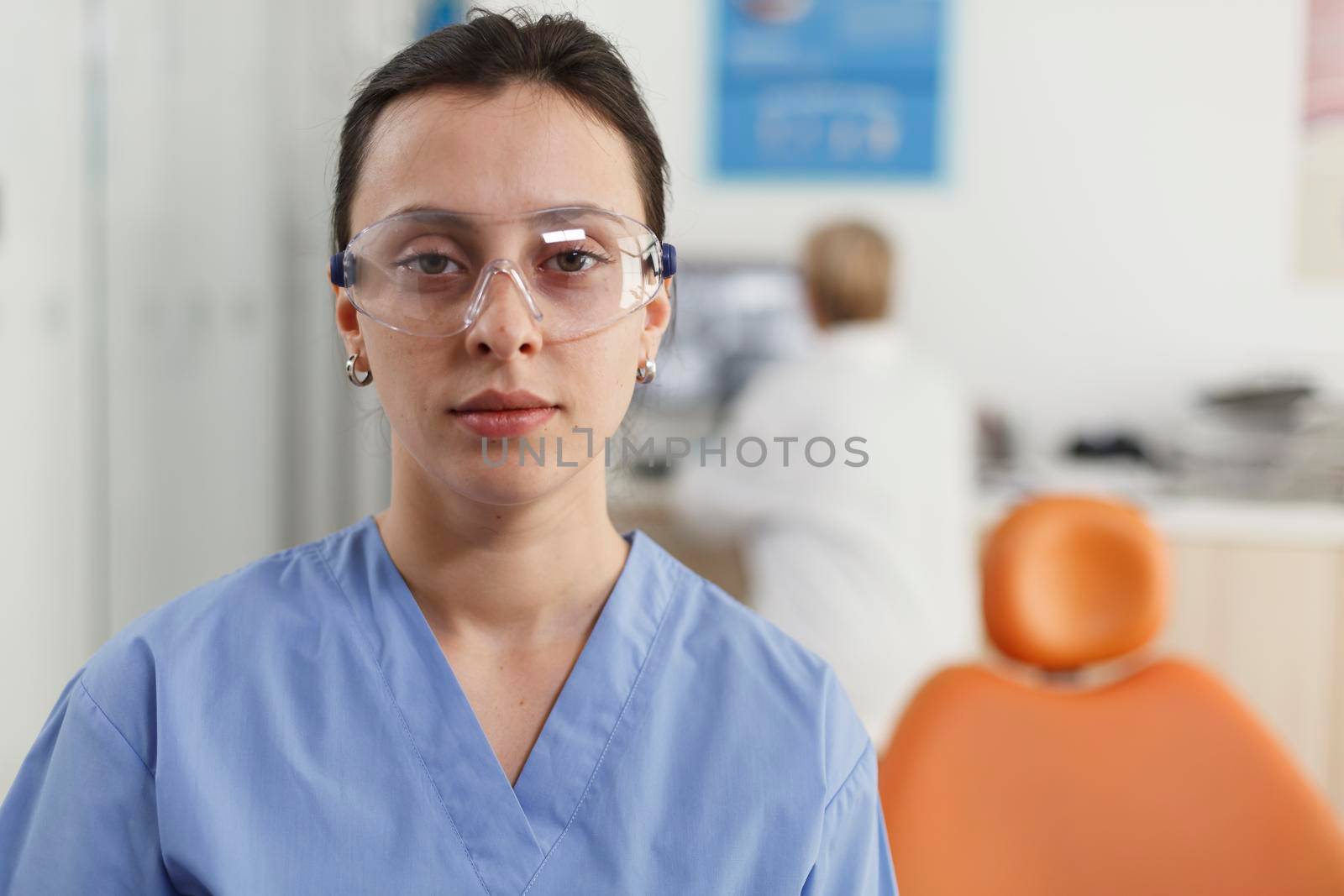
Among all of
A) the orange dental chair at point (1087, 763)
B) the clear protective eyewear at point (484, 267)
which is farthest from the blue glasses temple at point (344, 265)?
the orange dental chair at point (1087, 763)

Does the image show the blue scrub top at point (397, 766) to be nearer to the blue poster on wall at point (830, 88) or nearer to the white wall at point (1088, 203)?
the white wall at point (1088, 203)

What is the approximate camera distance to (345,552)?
85 centimetres

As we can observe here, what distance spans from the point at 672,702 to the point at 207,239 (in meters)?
1.75

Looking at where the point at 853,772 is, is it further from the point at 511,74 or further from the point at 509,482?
the point at 511,74

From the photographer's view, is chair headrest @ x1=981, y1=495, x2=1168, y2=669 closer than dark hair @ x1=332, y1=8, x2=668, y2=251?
No

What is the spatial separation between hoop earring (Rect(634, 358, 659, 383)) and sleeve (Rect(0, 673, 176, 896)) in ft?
1.33

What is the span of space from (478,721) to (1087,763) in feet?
2.10

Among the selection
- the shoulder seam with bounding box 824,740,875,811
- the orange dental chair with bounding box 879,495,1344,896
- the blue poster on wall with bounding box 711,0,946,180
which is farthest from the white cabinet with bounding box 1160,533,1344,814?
the shoulder seam with bounding box 824,740,875,811

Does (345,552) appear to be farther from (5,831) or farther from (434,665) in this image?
(5,831)

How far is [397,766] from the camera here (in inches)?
29.9

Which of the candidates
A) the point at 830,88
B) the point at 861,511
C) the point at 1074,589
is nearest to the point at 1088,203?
the point at 830,88

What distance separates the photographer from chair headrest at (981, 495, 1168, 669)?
1154mm

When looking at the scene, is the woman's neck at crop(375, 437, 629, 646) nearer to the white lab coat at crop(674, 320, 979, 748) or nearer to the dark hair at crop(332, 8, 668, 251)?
the dark hair at crop(332, 8, 668, 251)

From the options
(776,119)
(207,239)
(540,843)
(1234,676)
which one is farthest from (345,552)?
(776,119)
